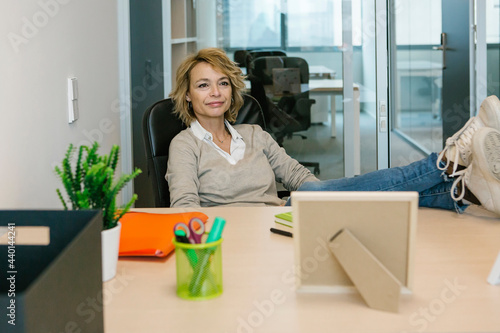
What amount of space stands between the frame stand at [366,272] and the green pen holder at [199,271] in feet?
0.69

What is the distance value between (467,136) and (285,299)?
3.29ft

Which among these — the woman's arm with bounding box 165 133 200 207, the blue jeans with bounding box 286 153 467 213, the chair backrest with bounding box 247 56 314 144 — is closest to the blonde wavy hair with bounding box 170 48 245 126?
the woman's arm with bounding box 165 133 200 207

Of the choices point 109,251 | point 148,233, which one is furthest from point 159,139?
point 109,251

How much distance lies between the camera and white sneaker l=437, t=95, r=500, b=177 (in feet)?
6.31

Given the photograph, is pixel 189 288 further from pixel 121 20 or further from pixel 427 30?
pixel 427 30

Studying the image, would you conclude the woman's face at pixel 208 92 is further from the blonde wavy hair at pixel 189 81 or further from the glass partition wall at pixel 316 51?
the glass partition wall at pixel 316 51

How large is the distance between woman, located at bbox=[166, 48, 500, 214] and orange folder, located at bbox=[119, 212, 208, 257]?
20.6 inches

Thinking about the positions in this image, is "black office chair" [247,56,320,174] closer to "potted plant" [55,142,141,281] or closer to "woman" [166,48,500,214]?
"woman" [166,48,500,214]

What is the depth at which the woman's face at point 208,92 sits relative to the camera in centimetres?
259

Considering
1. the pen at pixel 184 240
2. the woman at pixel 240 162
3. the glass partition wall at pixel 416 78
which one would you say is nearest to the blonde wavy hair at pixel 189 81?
the woman at pixel 240 162

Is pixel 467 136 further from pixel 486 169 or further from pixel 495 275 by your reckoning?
pixel 495 275

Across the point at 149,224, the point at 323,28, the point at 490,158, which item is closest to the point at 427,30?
the point at 323,28

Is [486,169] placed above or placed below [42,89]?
below

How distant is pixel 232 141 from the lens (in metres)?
2.63
